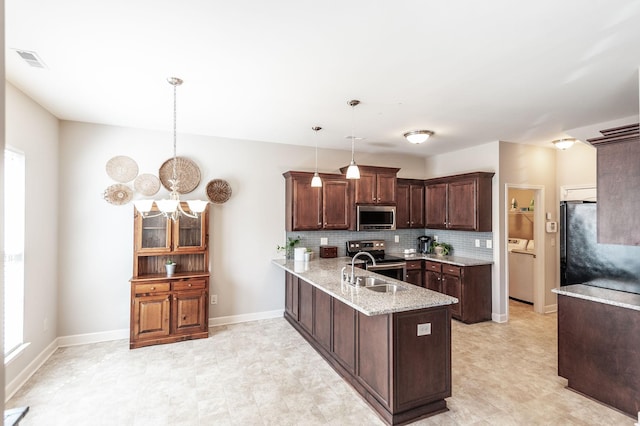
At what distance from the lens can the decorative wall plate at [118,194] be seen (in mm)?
4094

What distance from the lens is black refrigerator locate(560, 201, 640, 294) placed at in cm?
280

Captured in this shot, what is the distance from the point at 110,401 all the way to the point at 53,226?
87.4 inches

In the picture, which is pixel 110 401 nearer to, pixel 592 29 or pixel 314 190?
pixel 314 190

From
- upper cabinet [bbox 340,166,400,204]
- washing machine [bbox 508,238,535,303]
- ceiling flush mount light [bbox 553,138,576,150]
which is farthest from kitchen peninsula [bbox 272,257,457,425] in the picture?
washing machine [bbox 508,238,535,303]

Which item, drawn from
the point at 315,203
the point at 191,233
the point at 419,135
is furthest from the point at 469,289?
the point at 191,233

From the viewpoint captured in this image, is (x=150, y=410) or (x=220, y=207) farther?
(x=220, y=207)

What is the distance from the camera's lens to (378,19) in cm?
189

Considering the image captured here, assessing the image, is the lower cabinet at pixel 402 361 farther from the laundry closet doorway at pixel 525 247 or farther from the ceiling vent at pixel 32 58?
A: the ceiling vent at pixel 32 58

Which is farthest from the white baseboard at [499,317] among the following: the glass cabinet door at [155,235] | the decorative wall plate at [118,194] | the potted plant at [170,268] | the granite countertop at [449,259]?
the decorative wall plate at [118,194]

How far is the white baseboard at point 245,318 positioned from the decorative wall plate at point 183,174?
1896 mm

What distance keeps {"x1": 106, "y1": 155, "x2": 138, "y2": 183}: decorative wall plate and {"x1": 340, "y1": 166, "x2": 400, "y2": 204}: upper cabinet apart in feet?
9.91

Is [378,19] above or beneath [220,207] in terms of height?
above

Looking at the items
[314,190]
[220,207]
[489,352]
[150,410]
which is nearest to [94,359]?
[150,410]

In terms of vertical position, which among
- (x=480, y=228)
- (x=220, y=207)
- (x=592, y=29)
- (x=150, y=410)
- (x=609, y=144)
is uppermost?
(x=592, y=29)
